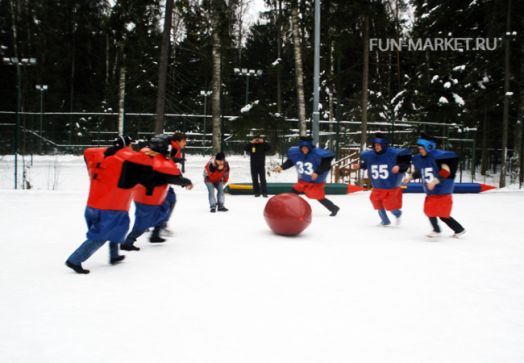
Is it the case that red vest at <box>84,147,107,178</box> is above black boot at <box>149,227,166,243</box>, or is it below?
above

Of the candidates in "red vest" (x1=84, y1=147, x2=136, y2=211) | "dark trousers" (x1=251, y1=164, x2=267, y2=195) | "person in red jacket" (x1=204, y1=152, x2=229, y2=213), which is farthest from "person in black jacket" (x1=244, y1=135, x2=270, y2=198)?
"red vest" (x1=84, y1=147, x2=136, y2=211)

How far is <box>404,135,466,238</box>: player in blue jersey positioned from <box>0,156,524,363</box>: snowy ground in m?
0.44

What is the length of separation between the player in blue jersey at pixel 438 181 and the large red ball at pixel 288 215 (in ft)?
6.99

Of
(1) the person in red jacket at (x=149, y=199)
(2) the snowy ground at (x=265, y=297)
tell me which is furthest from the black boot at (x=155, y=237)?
(1) the person in red jacket at (x=149, y=199)

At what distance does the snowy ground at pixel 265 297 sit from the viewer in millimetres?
3938

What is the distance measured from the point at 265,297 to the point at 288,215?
11.0ft

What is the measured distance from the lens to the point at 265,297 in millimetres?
5258

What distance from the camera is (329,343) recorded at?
406 centimetres

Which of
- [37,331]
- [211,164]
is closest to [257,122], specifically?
[211,164]

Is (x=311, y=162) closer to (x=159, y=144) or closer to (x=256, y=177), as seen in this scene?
(x=159, y=144)

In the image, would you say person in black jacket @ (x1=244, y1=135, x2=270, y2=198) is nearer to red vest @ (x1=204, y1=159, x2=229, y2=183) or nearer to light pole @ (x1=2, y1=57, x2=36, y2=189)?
red vest @ (x1=204, y1=159, x2=229, y2=183)

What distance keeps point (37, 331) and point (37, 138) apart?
26046 mm

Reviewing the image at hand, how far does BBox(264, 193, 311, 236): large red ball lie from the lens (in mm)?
8523

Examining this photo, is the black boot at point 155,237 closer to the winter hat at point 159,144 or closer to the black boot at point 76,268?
the winter hat at point 159,144
